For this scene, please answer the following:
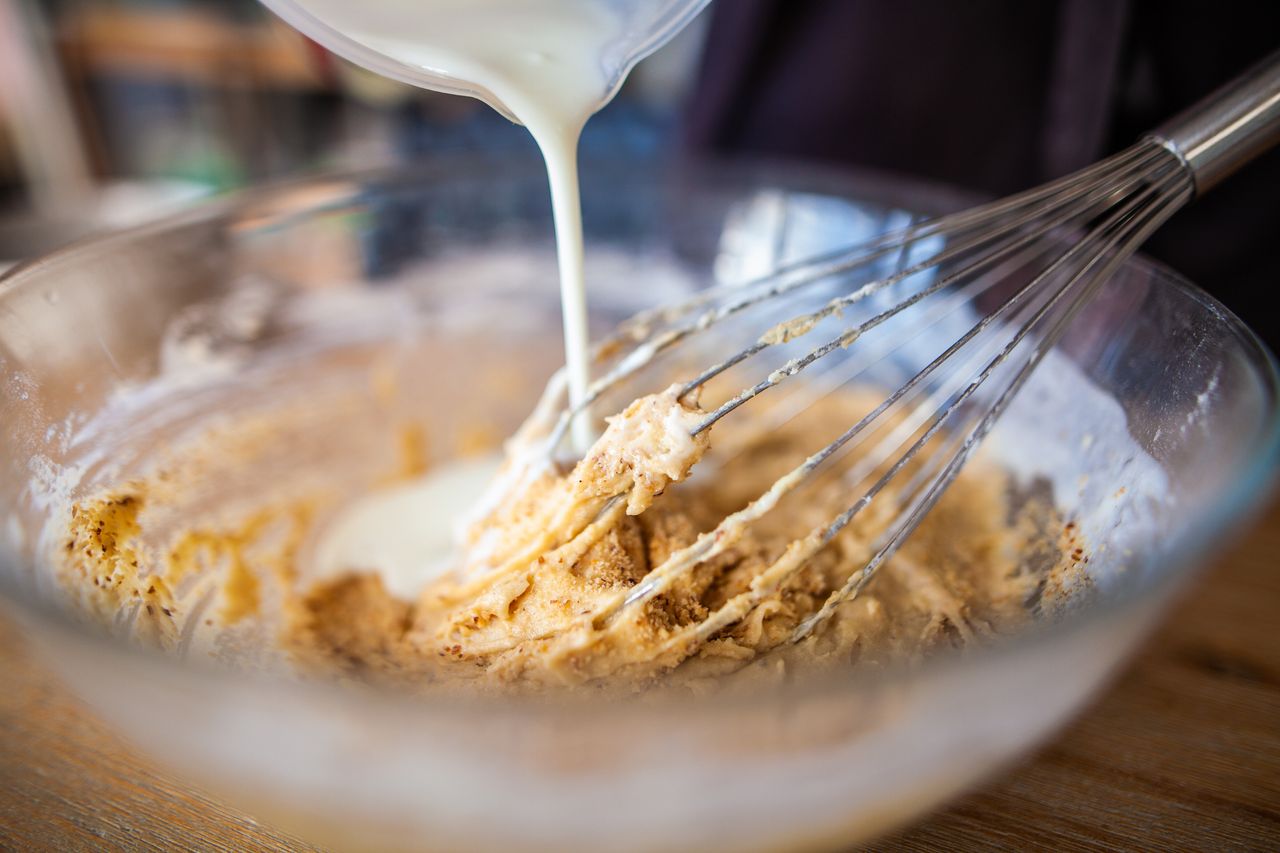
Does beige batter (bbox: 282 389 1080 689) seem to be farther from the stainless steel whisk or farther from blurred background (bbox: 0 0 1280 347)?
blurred background (bbox: 0 0 1280 347)

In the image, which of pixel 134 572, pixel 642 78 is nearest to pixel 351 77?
pixel 642 78

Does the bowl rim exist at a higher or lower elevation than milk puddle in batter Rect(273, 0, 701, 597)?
lower

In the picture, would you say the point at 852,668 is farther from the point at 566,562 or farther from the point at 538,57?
the point at 538,57

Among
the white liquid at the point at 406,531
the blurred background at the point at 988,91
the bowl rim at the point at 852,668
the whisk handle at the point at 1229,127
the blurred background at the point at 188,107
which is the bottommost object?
the bowl rim at the point at 852,668

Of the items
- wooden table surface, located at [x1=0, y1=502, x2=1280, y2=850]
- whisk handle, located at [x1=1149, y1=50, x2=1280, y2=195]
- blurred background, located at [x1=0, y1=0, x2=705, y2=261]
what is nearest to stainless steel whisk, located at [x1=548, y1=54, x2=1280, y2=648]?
whisk handle, located at [x1=1149, y1=50, x2=1280, y2=195]

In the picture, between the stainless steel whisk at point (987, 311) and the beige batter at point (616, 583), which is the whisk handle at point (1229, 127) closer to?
the stainless steel whisk at point (987, 311)

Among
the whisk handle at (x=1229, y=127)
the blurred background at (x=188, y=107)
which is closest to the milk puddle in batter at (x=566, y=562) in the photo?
the whisk handle at (x=1229, y=127)
